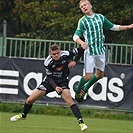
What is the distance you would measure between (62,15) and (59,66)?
10.9 m

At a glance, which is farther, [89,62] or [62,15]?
[62,15]

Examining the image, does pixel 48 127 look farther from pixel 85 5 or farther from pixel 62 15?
pixel 62 15

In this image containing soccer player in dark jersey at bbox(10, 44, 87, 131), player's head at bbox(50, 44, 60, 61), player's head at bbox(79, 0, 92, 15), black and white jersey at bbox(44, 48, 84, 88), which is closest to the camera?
player's head at bbox(50, 44, 60, 61)

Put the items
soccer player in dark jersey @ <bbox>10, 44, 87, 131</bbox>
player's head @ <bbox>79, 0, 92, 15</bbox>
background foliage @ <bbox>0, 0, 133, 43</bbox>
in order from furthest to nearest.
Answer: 1. background foliage @ <bbox>0, 0, 133, 43</bbox>
2. player's head @ <bbox>79, 0, 92, 15</bbox>
3. soccer player in dark jersey @ <bbox>10, 44, 87, 131</bbox>

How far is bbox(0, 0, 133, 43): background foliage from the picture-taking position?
24.7 m

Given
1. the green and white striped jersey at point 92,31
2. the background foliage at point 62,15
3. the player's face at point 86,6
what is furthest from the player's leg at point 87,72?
the background foliage at point 62,15

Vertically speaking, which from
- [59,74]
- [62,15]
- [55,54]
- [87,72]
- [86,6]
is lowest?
[87,72]

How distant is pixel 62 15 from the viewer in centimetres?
2544

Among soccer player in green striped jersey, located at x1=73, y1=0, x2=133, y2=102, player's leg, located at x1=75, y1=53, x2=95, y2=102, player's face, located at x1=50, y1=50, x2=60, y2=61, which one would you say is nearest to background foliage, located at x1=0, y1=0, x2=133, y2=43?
player's leg, located at x1=75, y1=53, x2=95, y2=102

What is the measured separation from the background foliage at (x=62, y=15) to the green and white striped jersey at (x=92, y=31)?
888 cm

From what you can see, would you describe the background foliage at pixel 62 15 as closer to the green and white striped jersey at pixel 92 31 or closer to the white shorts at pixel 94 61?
the white shorts at pixel 94 61

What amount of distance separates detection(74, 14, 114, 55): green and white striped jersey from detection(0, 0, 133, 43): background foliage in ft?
29.1

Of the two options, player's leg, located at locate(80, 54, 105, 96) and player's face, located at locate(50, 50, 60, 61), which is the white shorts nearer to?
player's leg, located at locate(80, 54, 105, 96)

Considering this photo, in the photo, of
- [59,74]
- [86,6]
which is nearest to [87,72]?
[59,74]
